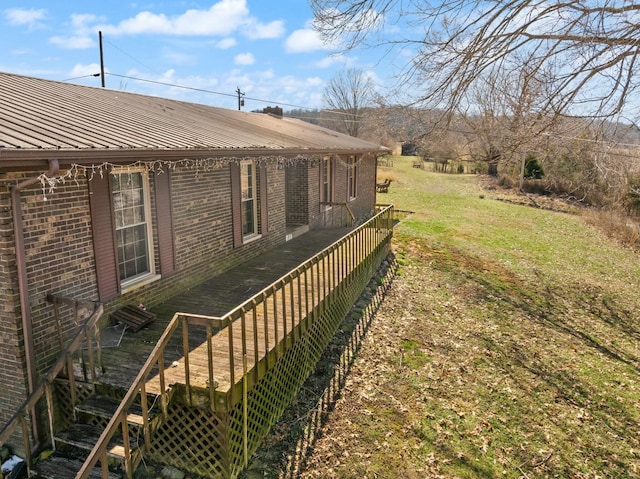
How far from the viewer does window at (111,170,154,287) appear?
632cm

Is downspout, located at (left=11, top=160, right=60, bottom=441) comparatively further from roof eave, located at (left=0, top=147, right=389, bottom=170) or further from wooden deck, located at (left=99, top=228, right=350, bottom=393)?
wooden deck, located at (left=99, top=228, right=350, bottom=393)

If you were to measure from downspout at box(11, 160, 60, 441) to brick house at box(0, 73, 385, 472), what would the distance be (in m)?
0.01

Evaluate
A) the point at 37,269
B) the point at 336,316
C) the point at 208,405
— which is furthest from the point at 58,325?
the point at 336,316

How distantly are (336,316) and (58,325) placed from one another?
15.8ft

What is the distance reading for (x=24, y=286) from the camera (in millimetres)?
4719

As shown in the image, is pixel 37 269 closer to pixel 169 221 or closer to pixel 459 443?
pixel 169 221

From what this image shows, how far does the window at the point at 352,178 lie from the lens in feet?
58.3

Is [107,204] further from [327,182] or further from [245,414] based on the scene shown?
[327,182]

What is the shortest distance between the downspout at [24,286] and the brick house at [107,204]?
1 cm

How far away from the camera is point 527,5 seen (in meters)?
7.56

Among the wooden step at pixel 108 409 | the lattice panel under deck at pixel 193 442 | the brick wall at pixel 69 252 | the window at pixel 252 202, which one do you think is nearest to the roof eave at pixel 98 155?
the brick wall at pixel 69 252

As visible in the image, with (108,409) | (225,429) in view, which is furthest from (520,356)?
(108,409)

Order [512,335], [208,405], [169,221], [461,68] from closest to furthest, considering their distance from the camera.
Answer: [208,405] < [169,221] < [461,68] < [512,335]

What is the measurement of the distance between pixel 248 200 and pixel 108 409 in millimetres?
6158
